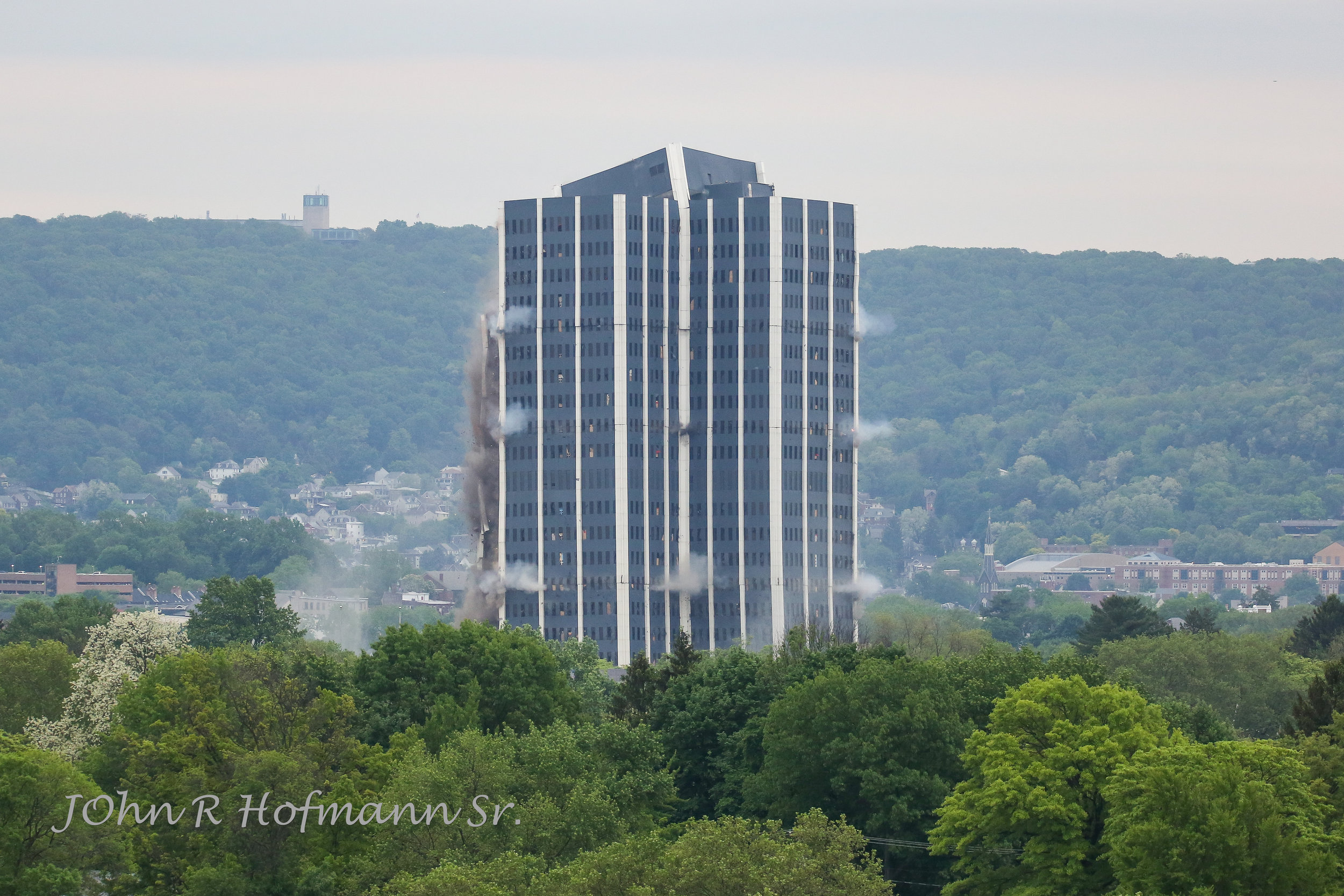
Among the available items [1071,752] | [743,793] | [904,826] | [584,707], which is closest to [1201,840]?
[1071,752]

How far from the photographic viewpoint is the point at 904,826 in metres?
123

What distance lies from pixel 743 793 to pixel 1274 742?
3060cm

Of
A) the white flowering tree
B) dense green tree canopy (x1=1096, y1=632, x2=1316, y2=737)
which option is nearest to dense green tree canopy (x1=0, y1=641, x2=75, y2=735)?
the white flowering tree

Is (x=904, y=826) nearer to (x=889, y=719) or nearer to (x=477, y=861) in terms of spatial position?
(x=889, y=719)

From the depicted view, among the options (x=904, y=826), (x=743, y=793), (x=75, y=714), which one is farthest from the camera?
(x=75, y=714)

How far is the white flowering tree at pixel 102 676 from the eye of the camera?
14612cm

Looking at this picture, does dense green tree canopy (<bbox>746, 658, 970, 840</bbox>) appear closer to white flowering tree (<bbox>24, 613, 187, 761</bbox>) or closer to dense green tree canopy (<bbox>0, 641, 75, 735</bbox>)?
white flowering tree (<bbox>24, 613, 187, 761</bbox>)

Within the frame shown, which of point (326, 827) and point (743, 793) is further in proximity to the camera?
point (743, 793)

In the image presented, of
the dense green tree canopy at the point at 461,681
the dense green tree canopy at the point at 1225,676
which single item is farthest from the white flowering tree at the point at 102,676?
the dense green tree canopy at the point at 1225,676

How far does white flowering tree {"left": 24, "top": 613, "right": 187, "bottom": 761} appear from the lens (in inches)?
5753

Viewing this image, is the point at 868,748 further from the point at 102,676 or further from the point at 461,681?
the point at 102,676

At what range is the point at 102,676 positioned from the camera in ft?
506

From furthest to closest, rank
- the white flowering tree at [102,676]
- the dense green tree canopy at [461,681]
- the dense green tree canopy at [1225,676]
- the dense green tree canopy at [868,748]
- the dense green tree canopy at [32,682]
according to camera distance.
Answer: the dense green tree canopy at [1225,676]
the dense green tree canopy at [32,682]
the white flowering tree at [102,676]
the dense green tree canopy at [461,681]
the dense green tree canopy at [868,748]

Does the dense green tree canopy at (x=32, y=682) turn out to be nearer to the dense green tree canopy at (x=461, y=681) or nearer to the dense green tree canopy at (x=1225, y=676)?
the dense green tree canopy at (x=461, y=681)
